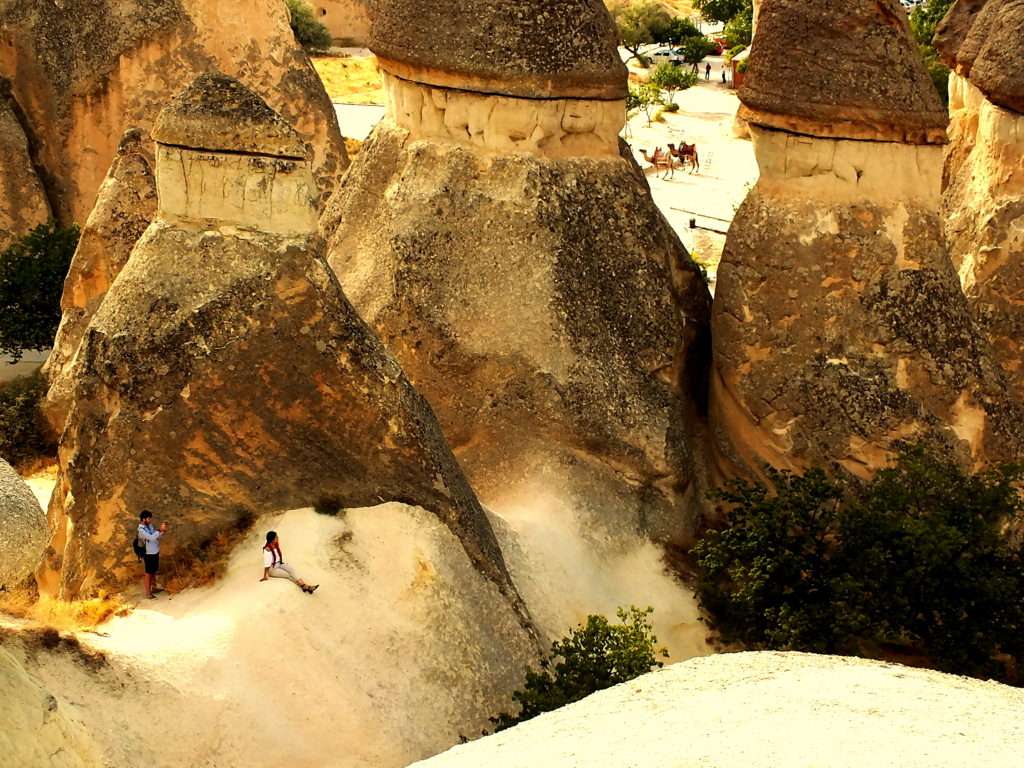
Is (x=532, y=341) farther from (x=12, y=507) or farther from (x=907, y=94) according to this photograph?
(x=12, y=507)

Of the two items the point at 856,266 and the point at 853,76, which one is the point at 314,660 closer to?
the point at 856,266

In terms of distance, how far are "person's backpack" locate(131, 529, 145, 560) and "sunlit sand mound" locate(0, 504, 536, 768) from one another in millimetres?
273

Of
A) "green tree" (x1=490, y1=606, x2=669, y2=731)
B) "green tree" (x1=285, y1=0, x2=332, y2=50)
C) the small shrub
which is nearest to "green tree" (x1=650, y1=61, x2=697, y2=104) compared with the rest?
"green tree" (x1=285, y1=0, x2=332, y2=50)

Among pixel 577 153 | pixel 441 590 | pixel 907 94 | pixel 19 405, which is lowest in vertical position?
pixel 19 405

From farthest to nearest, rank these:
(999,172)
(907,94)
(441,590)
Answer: (999,172) → (907,94) → (441,590)

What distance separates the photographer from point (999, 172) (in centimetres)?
1361

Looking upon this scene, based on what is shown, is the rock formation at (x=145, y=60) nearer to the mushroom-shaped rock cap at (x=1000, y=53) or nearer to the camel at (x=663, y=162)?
the mushroom-shaped rock cap at (x=1000, y=53)

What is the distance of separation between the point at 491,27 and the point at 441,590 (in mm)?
4456

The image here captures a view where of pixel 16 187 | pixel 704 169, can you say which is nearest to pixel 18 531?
pixel 16 187

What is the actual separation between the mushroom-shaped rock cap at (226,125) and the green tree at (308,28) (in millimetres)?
27139

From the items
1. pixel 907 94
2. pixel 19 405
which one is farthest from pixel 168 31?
pixel 907 94

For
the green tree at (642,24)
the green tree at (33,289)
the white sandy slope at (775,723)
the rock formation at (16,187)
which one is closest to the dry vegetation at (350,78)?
the green tree at (642,24)

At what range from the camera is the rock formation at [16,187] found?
57.1ft

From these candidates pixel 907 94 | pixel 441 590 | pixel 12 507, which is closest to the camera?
pixel 12 507
